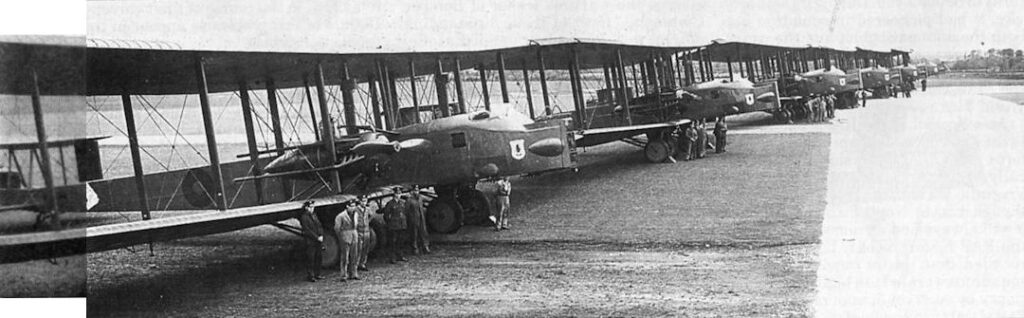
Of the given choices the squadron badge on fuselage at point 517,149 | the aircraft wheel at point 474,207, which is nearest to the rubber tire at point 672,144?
the aircraft wheel at point 474,207

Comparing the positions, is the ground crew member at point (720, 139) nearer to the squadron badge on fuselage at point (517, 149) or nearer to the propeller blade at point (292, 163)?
the squadron badge on fuselage at point (517, 149)

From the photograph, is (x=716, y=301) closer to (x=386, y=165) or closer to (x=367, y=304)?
(x=367, y=304)

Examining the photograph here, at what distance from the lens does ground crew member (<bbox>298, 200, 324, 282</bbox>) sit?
9.48 m

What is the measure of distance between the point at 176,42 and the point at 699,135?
1318cm

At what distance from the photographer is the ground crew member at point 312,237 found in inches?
373

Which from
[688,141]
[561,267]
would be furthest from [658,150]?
[561,267]

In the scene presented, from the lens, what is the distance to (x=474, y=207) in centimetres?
1241

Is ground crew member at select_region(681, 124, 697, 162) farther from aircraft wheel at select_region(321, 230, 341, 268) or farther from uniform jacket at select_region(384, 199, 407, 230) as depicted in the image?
aircraft wheel at select_region(321, 230, 341, 268)

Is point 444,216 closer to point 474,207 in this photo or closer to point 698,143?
point 474,207

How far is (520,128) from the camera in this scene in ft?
38.1

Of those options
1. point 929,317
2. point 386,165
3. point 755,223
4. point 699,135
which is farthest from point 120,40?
point 699,135

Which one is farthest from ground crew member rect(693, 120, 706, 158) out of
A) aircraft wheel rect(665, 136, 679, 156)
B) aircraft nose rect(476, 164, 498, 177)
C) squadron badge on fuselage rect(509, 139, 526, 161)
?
aircraft nose rect(476, 164, 498, 177)

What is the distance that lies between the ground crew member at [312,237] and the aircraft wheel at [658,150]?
10.8m

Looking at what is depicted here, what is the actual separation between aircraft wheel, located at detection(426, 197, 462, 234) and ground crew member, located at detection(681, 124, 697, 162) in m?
8.49
